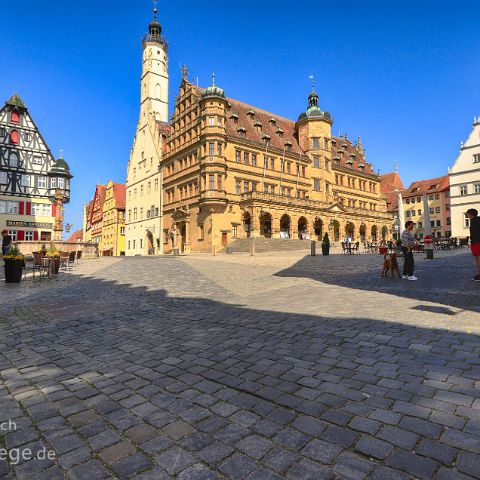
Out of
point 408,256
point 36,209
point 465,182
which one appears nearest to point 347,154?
point 465,182

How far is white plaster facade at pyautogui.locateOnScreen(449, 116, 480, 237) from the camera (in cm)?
4784

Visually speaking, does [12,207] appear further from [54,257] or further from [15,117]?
[54,257]

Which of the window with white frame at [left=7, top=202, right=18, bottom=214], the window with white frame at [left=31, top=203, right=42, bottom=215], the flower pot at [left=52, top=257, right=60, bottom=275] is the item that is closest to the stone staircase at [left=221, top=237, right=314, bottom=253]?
the flower pot at [left=52, top=257, right=60, bottom=275]

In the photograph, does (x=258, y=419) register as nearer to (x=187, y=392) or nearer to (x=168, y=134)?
(x=187, y=392)

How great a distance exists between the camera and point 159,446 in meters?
2.15

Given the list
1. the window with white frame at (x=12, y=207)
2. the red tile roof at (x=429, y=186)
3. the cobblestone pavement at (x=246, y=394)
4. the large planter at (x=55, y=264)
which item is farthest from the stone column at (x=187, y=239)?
the red tile roof at (x=429, y=186)

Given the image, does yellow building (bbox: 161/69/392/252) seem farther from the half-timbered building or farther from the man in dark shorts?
the man in dark shorts

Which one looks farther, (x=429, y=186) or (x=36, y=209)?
(x=429, y=186)

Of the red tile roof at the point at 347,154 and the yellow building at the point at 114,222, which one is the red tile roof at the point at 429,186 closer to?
the red tile roof at the point at 347,154

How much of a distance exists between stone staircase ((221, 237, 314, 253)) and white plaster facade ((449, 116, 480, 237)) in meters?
27.9

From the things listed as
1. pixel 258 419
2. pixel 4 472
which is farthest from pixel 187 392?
pixel 4 472

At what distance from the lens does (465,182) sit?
49375 mm

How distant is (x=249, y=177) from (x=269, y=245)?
1160 cm

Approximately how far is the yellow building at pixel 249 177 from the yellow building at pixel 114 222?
21494 millimetres
